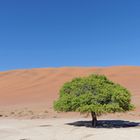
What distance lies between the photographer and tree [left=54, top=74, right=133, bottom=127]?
2441cm

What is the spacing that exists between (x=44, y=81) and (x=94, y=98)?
47948 millimetres

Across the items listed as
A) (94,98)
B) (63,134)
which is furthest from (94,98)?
(63,134)

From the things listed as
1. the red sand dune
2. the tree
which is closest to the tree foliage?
the tree

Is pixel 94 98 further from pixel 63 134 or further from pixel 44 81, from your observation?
pixel 44 81

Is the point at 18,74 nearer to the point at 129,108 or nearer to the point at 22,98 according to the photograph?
the point at 22,98

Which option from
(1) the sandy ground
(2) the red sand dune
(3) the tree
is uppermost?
(2) the red sand dune

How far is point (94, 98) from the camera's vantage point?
24875 mm

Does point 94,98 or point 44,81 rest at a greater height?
point 44,81

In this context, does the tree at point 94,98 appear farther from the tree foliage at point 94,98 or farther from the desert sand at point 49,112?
the desert sand at point 49,112

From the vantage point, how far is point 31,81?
74188 millimetres

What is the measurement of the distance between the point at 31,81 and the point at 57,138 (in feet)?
178

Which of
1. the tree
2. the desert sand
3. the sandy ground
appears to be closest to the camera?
the sandy ground

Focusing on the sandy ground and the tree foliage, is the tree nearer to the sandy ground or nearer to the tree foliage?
the tree foliage

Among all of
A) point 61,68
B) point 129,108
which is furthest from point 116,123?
point 61,68
